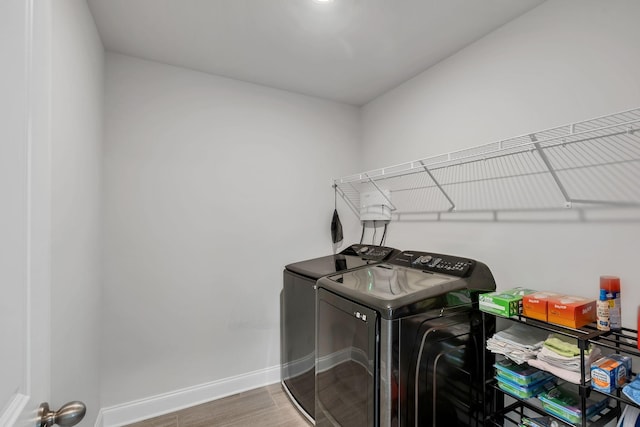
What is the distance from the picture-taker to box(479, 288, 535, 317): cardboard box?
53.6 inches

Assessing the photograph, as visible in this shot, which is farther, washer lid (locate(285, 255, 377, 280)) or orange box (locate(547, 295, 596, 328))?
washer lid (locate(285, 255, 377, 280))

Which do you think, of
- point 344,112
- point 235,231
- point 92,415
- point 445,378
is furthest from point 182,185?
point 445,378

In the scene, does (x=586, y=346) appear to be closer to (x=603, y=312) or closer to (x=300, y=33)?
(x=603, y=312)

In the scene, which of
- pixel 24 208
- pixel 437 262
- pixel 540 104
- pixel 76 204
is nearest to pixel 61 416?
pixel 24 208

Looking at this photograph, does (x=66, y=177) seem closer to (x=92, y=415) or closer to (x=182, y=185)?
(x=182, y=185)

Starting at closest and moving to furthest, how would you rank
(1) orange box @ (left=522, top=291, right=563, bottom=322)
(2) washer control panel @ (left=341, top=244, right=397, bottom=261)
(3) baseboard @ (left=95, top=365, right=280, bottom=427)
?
(1) orange box @ (left=522, top=291, right=563, bottom=322)
(3) baseboard @ (left=95, top=365, right=280, bottom=427)
(2) washer control panel @ (left=341, top=244, right=397, bottom=261)

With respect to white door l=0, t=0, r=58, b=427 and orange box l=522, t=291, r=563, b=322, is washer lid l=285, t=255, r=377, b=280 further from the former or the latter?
white door l=0, t=0, r=58, b=427

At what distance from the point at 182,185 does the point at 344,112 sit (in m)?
1.68

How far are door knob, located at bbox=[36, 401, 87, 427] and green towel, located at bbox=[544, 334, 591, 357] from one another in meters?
1.62

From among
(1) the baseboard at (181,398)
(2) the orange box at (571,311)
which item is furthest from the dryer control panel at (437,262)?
(1) the baseboard at (181,398)

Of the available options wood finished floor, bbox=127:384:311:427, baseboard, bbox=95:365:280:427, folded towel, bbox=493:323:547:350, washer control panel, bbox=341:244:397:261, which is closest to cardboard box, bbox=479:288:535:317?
folded towel, bbox=493:323:547:350

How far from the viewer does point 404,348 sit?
1.32 meters

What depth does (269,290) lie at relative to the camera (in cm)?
250

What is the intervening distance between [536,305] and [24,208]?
177 cm
